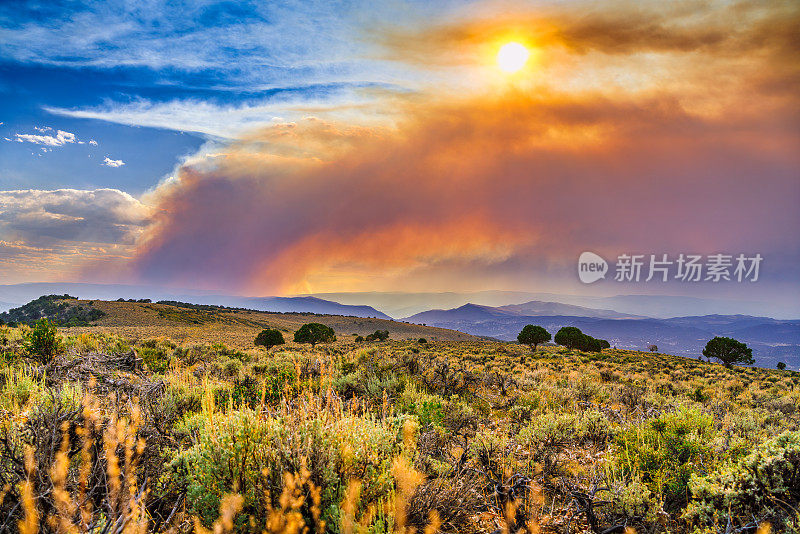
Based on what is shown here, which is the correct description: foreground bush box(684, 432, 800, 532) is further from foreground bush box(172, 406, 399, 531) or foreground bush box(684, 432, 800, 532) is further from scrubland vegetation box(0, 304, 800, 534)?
foreground bush box(172, 406, 399, 531)

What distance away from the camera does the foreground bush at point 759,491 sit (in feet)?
11.3

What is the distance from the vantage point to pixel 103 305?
87312 mm

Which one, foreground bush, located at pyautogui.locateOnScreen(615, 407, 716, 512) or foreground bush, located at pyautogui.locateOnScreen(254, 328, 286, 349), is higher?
foreground bush, located at pyautogui.locateOnScreen(615, 407, 716, 512)

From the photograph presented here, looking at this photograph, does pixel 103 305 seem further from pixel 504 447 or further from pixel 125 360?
pixel 504 447

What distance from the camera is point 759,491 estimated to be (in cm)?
361

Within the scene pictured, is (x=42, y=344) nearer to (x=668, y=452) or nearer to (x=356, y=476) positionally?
(x=356, y=476)

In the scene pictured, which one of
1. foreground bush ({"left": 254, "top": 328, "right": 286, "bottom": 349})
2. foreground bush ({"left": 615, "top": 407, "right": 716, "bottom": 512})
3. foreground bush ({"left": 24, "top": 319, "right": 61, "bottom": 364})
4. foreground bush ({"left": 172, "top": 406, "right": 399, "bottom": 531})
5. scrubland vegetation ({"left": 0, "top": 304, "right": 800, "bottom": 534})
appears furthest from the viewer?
foreground bush ({"left": 254, "top": 328, "right": 286, "bottom": 349})

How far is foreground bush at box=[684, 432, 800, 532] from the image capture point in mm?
3447

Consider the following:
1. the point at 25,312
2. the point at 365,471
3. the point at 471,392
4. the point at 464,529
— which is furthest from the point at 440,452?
the point at 25,312

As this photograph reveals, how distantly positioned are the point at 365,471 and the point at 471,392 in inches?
306

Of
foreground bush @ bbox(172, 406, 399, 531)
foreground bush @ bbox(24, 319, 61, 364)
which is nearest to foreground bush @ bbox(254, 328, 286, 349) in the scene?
foreground bush @ bbox(24, 319, 61, 364)

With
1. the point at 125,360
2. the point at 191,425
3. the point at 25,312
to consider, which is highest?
the point at 191,425

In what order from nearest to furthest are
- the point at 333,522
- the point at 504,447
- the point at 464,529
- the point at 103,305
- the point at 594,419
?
the point at 333,522
the point at 464,529
the point at 504,447
the point at 594,419
the point at 103,305

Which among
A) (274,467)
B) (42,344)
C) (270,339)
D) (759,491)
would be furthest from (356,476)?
(270,339)
